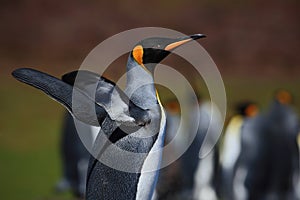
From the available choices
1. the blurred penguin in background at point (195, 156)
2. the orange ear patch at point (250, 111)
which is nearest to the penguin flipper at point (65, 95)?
the blurred penguin in background at point (195, 156)

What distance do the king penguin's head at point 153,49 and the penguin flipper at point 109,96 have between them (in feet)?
0.39

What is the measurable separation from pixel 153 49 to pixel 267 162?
2246 mm

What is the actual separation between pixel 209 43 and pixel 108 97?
7.77 meters

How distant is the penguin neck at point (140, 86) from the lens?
1895 millimetres

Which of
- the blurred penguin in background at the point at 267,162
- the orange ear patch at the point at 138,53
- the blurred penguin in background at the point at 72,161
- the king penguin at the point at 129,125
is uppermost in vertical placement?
the orange ear patch at the point at 138,53

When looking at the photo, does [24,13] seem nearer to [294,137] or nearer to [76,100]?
[294,137]

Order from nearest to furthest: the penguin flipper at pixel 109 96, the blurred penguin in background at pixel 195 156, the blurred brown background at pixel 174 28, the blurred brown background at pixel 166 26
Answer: the penguin flipper at pixel 109 96 → the blurred penguin in background at pixel 195 156 → the blurred brown background at pixel 174 28 → the blurred brown background at pixel 166 26

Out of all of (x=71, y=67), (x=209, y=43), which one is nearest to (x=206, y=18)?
(x=209, y=43)

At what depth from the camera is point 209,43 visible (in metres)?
9.51

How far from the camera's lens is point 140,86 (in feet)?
6.24

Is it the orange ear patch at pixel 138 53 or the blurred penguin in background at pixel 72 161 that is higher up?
the orange ear patch at pixel 138 53

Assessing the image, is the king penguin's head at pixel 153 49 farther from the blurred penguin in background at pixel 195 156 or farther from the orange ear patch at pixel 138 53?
the blurred penguin in background at pixel 195 156

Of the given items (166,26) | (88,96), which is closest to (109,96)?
(88,96)

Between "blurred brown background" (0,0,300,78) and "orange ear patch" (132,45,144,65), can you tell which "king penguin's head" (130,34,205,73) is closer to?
"orange ear patch" (132,45,144,65)
